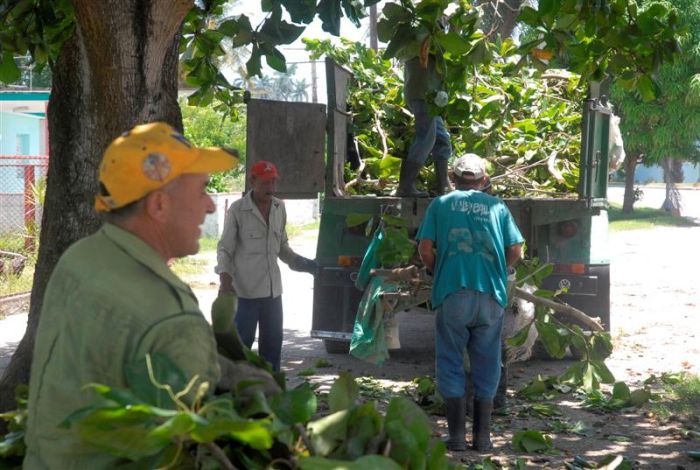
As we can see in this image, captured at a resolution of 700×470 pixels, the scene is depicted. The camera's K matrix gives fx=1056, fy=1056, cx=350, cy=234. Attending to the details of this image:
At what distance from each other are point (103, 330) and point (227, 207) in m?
20.8

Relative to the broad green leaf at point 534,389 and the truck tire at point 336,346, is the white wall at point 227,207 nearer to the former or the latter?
the truck tire at point 336,346

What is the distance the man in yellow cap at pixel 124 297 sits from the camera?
224cm

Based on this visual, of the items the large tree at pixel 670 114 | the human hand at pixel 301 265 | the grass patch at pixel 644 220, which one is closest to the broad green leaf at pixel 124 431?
the human hand at pixel 301 265

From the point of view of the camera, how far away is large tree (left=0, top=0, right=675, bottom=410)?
5.48 m

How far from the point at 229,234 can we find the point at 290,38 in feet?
6.90

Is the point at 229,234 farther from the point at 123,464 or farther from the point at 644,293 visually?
the point at 644,293

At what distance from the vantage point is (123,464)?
2.25 metres

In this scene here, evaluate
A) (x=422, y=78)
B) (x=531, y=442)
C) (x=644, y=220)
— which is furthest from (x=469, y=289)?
(x=644, y=220)

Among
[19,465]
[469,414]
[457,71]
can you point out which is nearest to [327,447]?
[19,465]

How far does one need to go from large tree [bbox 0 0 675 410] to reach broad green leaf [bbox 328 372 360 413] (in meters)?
3.04

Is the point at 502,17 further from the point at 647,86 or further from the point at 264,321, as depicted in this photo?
the point at 264,321

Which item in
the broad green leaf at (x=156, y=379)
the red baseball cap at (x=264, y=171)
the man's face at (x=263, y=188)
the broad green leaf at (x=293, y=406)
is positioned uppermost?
the red baseball cap at (x=264, y=171)

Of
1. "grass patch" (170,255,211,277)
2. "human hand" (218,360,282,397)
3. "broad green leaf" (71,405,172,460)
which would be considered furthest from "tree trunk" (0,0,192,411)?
"grass patch" (170,255,211,277)

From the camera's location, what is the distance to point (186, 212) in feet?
7.82
